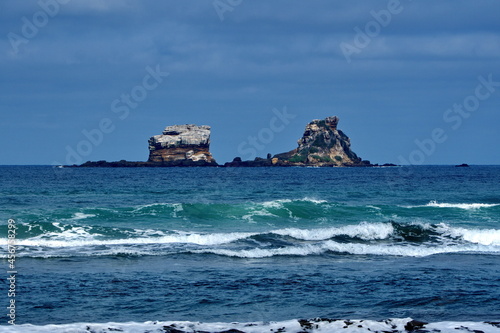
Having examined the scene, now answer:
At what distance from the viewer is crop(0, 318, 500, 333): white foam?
30.1ft

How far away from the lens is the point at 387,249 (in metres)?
19.8

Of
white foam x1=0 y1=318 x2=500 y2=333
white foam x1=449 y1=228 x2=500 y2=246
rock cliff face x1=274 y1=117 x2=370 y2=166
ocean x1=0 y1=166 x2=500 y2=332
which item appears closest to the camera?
white foam x1=0 y1=318 x2=500 y2=333

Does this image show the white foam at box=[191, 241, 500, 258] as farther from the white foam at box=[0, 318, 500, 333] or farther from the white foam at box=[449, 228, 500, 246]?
the white foam at box=[0, 318, 500, 333]

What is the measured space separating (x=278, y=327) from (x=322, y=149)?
171 metres

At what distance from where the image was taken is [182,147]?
552 feet

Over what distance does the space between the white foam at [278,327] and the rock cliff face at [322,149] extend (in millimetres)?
168092

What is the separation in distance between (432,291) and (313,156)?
16668 cm

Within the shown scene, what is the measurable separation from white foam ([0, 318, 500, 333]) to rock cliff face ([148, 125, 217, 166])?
6126 inches

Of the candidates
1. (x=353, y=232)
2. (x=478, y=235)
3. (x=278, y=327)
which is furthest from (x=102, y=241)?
(x=478, y=235)

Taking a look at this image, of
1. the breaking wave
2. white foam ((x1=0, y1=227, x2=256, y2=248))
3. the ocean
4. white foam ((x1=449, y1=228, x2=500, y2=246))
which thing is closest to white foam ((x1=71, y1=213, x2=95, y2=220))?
the ocean

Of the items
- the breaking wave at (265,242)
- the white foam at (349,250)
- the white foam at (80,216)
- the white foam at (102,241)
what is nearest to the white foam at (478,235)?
the breaking wave at (265,242)

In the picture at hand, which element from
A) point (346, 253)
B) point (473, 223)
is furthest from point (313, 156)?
point (346, 253)

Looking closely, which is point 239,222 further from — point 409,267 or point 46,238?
point 409,267

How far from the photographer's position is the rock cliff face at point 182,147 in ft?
543
